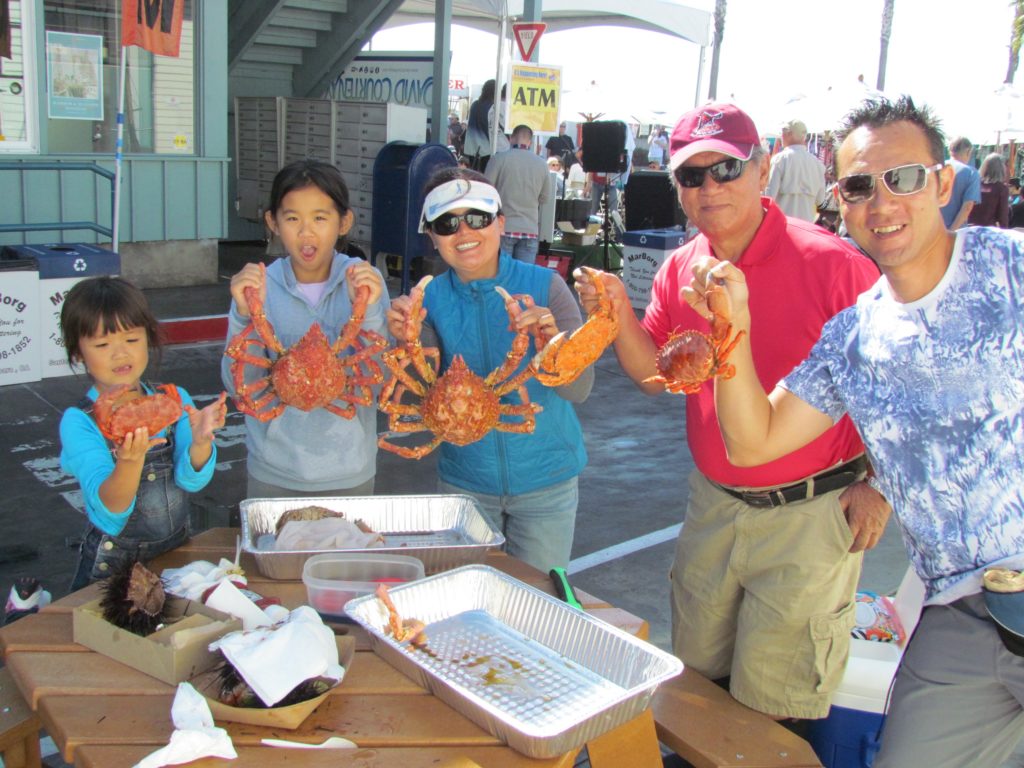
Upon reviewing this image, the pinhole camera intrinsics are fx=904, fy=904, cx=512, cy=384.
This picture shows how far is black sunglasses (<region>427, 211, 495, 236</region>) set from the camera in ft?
9.70

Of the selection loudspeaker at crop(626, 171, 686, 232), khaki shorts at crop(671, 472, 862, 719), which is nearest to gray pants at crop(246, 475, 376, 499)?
khaki shorts at crop(671, 472, 862, 719)

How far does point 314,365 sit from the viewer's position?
2961 millimetres

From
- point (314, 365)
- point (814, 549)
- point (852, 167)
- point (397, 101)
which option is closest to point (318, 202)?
point (314, 365)

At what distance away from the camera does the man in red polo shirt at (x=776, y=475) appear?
275cm

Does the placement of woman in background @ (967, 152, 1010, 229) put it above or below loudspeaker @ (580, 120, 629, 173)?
below

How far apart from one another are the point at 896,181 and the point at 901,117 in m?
0.21

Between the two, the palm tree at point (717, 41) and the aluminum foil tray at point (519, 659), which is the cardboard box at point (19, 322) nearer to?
the aluminum foil tray at point (519, 659)

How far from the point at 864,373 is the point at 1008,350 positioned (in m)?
0.34

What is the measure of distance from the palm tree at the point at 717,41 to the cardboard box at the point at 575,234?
24218 millimetres

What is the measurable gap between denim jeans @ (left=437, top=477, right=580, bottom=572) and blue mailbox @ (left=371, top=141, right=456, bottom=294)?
308 inches

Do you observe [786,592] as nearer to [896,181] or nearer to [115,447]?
[896,181]

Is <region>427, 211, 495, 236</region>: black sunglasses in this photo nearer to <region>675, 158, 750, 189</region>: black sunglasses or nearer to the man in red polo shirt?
the man in red polo shirt

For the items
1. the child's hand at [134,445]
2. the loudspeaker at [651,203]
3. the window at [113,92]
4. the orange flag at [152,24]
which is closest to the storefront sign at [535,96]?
the loudspeaker at [651,203]

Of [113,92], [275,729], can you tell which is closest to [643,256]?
[113,92]
